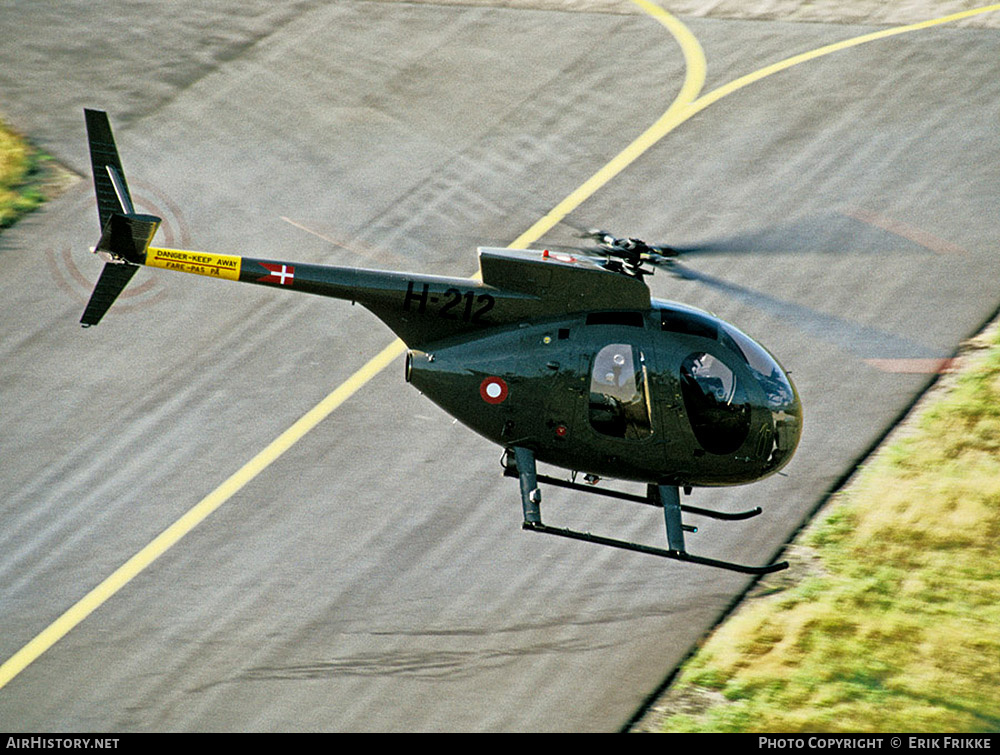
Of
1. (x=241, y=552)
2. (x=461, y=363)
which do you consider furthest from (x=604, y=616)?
(x=241, y=552)

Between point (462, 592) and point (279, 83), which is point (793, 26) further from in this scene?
point (462, 592)

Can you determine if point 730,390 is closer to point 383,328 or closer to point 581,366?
point 581,366

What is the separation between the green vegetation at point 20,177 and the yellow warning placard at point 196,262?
11.0m

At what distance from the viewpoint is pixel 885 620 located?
16.9 metres

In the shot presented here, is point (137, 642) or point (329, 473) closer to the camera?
point (137, 642)

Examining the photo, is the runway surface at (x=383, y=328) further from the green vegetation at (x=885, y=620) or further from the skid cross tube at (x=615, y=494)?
the skid cross tube at (x=615, y=494)

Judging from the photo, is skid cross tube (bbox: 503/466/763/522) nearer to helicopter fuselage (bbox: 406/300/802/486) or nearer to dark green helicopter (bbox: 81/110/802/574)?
dark green helicopter (bbox: 81/110/802/574)

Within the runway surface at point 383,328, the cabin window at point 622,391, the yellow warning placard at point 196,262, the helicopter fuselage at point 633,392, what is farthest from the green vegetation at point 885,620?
the yellow warning placard at point 196,262

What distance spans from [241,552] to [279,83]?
15312 millimetres

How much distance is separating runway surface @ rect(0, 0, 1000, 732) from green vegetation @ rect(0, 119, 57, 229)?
0.54 metres

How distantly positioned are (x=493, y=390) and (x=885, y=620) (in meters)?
6.67

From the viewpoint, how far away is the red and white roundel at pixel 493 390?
1577 centimetres

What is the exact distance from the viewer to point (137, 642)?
17.0 meters

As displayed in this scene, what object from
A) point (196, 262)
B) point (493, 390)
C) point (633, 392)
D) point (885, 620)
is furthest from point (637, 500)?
point (196, 262)
